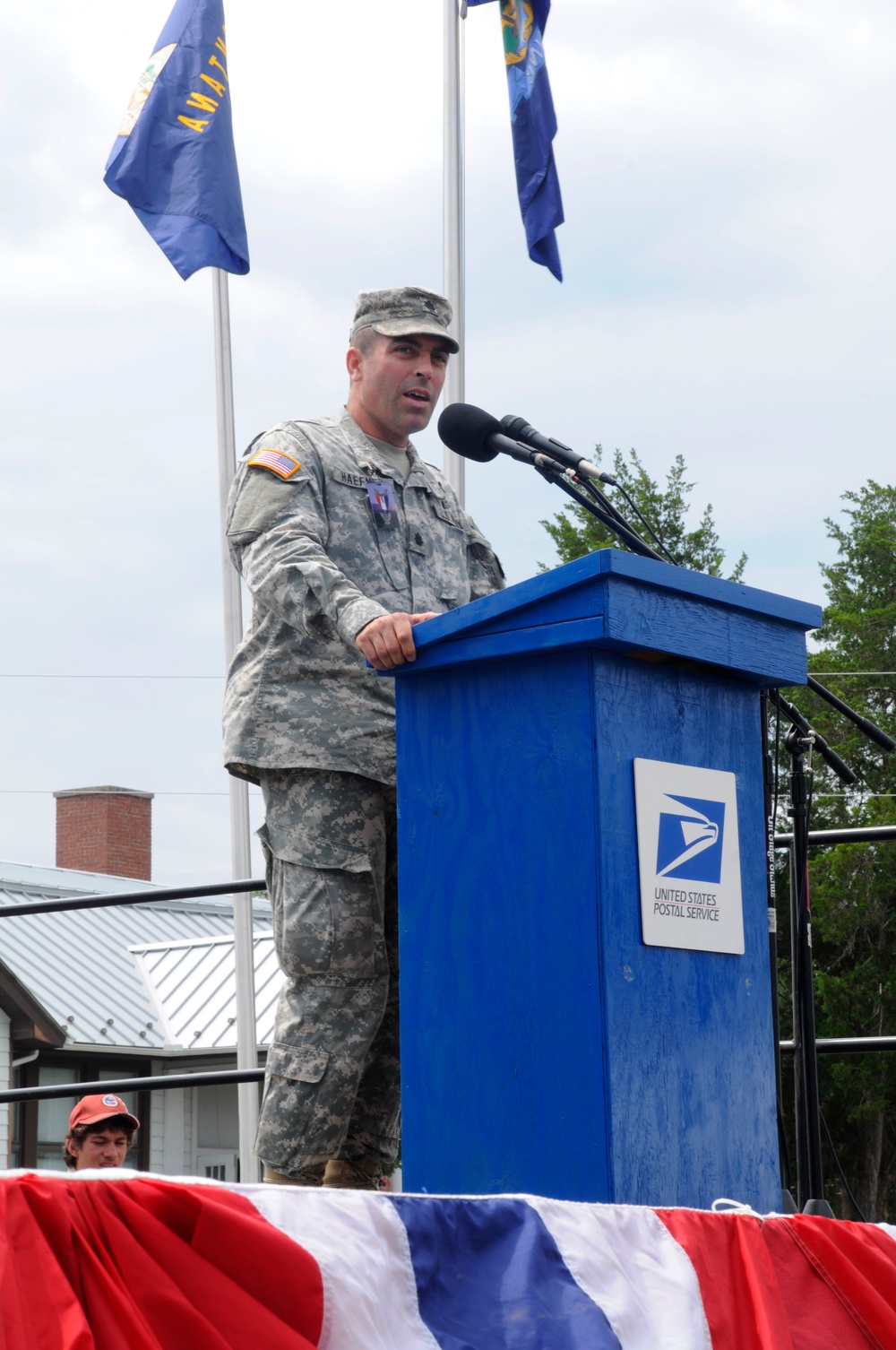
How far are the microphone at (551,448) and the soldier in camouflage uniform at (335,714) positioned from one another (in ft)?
0.93

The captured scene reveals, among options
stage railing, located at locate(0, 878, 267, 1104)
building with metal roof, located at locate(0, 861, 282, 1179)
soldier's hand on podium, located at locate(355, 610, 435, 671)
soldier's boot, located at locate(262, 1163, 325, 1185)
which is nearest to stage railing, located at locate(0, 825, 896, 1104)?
stage railing, located at locate(0, 878, 267, 1104)

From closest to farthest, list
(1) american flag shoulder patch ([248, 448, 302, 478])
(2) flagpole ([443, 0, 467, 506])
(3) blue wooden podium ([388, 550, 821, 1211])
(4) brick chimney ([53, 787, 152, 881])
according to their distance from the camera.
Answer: (3) blue wooden podium ([388, 550, 821, 1211])
(1) american flag shoulder patch ([248, 448, 302, 478])
(2) flagpole ([443, 0, 467, 506])
(4) brick chimney ([53, 787, 152, 881])

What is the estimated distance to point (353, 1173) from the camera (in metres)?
2.81

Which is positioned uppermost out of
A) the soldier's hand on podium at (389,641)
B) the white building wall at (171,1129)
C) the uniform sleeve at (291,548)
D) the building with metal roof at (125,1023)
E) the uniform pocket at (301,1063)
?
the uniform sleeve at (291,548)

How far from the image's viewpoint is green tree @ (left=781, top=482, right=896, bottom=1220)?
24016 mm

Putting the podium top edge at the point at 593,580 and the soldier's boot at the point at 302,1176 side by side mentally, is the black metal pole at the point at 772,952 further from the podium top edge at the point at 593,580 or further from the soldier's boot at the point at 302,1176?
the soldier's boot at the point at 302,1176

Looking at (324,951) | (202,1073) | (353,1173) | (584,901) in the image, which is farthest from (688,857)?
(202,1073)

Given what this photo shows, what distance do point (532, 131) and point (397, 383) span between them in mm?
5624

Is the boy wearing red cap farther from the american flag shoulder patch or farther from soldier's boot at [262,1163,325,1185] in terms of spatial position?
the american flag shoulder patch

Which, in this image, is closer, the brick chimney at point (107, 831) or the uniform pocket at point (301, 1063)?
the uniform pocket at point (301, 1063)

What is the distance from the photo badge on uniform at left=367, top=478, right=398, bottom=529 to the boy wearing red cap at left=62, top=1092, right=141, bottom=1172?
11.4 ft

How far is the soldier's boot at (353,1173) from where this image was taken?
277 cm

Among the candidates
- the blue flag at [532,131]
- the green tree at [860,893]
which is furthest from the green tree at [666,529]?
the blue flag at [532,131]

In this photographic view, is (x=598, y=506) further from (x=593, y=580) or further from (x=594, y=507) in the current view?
(x=593, y=580)
